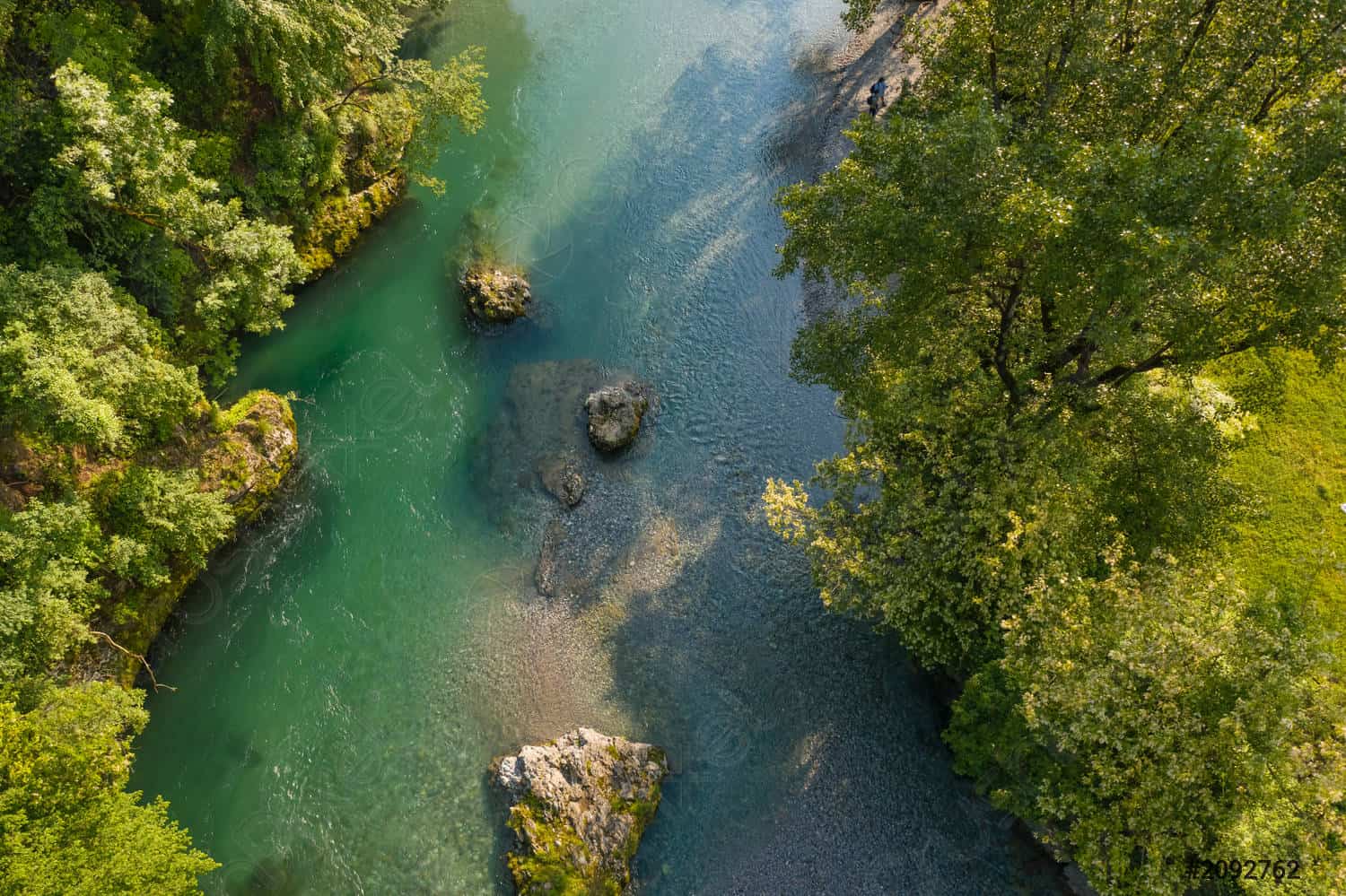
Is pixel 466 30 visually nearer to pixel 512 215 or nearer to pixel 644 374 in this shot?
pixel 512 215

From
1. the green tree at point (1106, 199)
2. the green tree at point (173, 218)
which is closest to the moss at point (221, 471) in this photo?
the green tree at point (173, 218)

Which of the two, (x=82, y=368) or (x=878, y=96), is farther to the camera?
(x=878, y=96)

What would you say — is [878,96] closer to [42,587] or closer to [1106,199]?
[1106,199]

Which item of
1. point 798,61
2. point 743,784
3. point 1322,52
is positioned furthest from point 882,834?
point 798,61

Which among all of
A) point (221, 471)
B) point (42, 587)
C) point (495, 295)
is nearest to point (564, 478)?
point (495, 295)

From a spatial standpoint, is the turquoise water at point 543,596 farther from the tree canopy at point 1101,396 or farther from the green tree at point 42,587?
the green tree at point 42,587

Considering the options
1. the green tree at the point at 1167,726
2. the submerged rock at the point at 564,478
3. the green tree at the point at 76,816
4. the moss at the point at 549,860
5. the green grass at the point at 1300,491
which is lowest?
the green tree at the point at 76,816

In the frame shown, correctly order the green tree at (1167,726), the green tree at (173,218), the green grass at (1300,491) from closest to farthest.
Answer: the green tree at (1167,726), the green tree at (173,218), the green grass at (1300,491)
